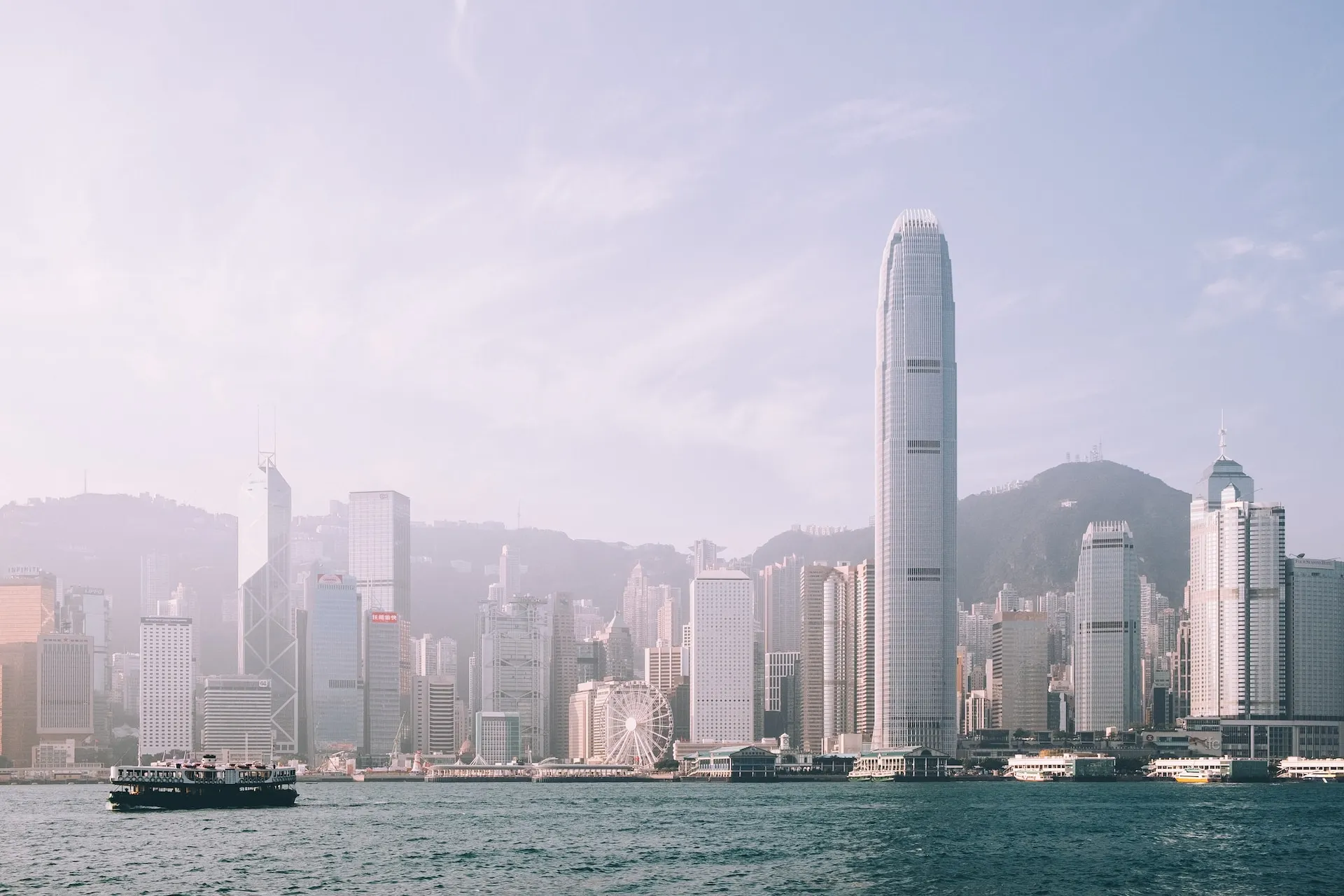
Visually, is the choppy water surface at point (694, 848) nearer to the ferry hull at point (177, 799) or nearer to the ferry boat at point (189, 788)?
the ferry hull at point (177, 799)

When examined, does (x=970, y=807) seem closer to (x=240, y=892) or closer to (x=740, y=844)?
(x=740, y=844)

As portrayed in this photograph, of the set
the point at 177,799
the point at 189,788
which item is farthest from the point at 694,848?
the point at 177,799

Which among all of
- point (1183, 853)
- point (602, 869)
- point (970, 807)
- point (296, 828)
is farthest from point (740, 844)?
point (970, 807)

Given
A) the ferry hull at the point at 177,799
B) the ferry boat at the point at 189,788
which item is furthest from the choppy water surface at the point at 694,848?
the ferry boat at the point at 189,788

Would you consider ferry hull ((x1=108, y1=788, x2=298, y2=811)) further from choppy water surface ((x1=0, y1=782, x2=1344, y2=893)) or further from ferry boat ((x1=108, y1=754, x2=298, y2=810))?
choppy water surface ((x1=0, y1=782, x2=1344, y2=893))

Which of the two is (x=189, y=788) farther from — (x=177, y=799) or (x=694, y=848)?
(x=694, y=848)

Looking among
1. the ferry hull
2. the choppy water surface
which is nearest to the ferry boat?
the ferry hull
